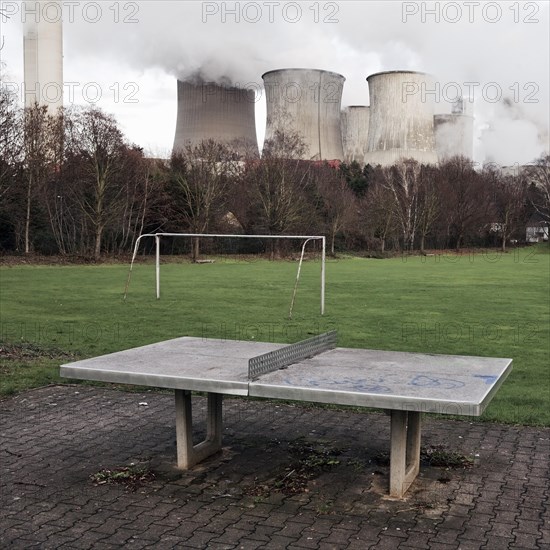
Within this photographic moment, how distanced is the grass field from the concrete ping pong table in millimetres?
1754

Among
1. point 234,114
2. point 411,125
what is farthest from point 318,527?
point 411,125

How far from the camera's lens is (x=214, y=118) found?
44375 mm

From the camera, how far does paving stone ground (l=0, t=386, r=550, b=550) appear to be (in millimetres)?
3675

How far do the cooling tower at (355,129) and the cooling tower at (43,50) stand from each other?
87.1 ft

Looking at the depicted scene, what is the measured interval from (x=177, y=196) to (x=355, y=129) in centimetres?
3558

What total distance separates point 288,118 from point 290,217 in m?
12.3

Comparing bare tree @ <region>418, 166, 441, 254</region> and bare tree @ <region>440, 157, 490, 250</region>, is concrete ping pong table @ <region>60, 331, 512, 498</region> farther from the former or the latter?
bare tree @ <region>440, 157, 490, 250</region>

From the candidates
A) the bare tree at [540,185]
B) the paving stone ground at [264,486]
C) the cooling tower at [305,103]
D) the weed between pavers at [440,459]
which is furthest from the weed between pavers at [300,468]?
the bare tree at [540,185]

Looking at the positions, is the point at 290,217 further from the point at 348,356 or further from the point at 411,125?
the point at 348,356

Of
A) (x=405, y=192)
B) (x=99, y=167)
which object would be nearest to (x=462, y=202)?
(x=405, y=192)

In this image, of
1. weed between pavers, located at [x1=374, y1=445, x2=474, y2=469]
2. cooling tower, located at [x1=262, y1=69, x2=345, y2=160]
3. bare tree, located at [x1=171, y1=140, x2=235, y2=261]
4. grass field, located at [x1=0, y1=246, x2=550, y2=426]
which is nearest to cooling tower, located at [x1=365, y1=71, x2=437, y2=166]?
cooling tower, located at [x1=262, y1=69, x2=345, y2=160]

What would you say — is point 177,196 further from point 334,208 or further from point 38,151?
point 334,208

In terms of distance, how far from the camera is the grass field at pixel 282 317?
326 inches

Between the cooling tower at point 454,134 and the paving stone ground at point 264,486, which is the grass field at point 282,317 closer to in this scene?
the paving stone ground at point 264,486
